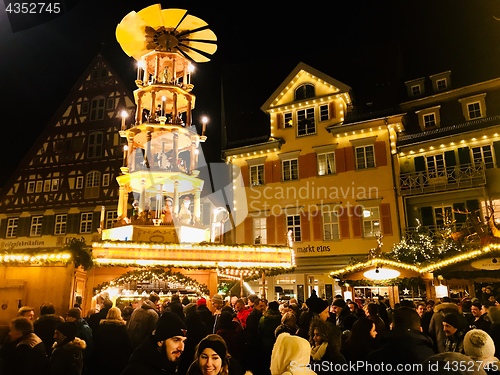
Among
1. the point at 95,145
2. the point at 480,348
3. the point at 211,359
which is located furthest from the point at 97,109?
the point at 480,348

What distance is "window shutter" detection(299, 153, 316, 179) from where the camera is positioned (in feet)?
84.0

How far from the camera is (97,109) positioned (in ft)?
108

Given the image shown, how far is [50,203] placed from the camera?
32438 mm

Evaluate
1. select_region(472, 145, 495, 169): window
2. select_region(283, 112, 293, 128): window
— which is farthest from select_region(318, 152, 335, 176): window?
select_region(472, 145, 495, 169): window

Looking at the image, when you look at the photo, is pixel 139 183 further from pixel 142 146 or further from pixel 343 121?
pixel 343 121

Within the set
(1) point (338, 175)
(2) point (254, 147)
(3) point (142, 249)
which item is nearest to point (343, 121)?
(1) point (338, 175)

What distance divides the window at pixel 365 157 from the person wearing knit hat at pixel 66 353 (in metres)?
21.6

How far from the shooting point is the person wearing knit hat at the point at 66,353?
4490 mm

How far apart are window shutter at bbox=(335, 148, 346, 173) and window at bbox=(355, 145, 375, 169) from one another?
2.54 ft

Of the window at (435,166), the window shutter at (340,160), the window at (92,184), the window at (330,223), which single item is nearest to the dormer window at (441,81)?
the window at (435,166)

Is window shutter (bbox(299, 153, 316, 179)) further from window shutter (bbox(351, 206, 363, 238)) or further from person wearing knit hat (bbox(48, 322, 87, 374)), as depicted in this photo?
person wearing knit hat (bbox(48, 322, 87, 374))

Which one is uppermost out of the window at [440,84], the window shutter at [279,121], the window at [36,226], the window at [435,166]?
the window at [440,84]

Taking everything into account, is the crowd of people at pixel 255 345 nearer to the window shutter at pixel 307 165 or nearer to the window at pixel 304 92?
the window shutter at pixel 307 165

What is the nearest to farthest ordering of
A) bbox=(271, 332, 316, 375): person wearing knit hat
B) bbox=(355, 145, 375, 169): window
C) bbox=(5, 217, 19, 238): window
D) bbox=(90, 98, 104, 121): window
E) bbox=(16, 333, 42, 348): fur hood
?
bbox=(271, 332, 316, 375): person wearing knit hat, bbox=(16, 333, 42, 348): fur hood, bbox=(355, 145, 375, 169): window, bbox=(5, 217, 19, 238): window, bbox=(90, 98, 104, 121): window
